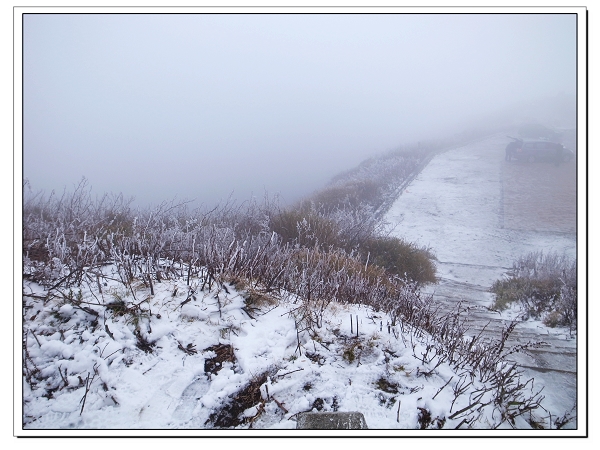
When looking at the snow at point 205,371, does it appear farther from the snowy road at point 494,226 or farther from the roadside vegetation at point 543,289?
the roadside vegetation at point 543,289

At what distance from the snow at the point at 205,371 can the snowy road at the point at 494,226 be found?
0.51 m

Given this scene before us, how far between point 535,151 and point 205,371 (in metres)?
6.60

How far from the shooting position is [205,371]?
1.86m

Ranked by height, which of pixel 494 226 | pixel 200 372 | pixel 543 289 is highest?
pixel 494 226

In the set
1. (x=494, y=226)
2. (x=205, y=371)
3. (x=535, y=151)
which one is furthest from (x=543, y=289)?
(x=205, y=371)

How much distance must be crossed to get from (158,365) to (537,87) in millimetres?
4671

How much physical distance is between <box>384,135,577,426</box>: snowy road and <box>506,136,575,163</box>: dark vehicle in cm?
15

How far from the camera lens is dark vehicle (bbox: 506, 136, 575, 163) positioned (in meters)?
3.81

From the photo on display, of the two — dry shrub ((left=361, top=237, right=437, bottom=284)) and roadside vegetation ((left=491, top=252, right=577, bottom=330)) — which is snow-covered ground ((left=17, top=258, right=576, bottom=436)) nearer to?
→ roadside vegetation ((left=491, top=252, right=577, bottom=330))

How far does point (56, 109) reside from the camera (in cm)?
284

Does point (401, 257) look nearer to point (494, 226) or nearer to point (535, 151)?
point (494, 226)

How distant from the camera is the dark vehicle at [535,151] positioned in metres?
3.81

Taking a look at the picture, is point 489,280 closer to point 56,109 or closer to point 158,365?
point 158,365
